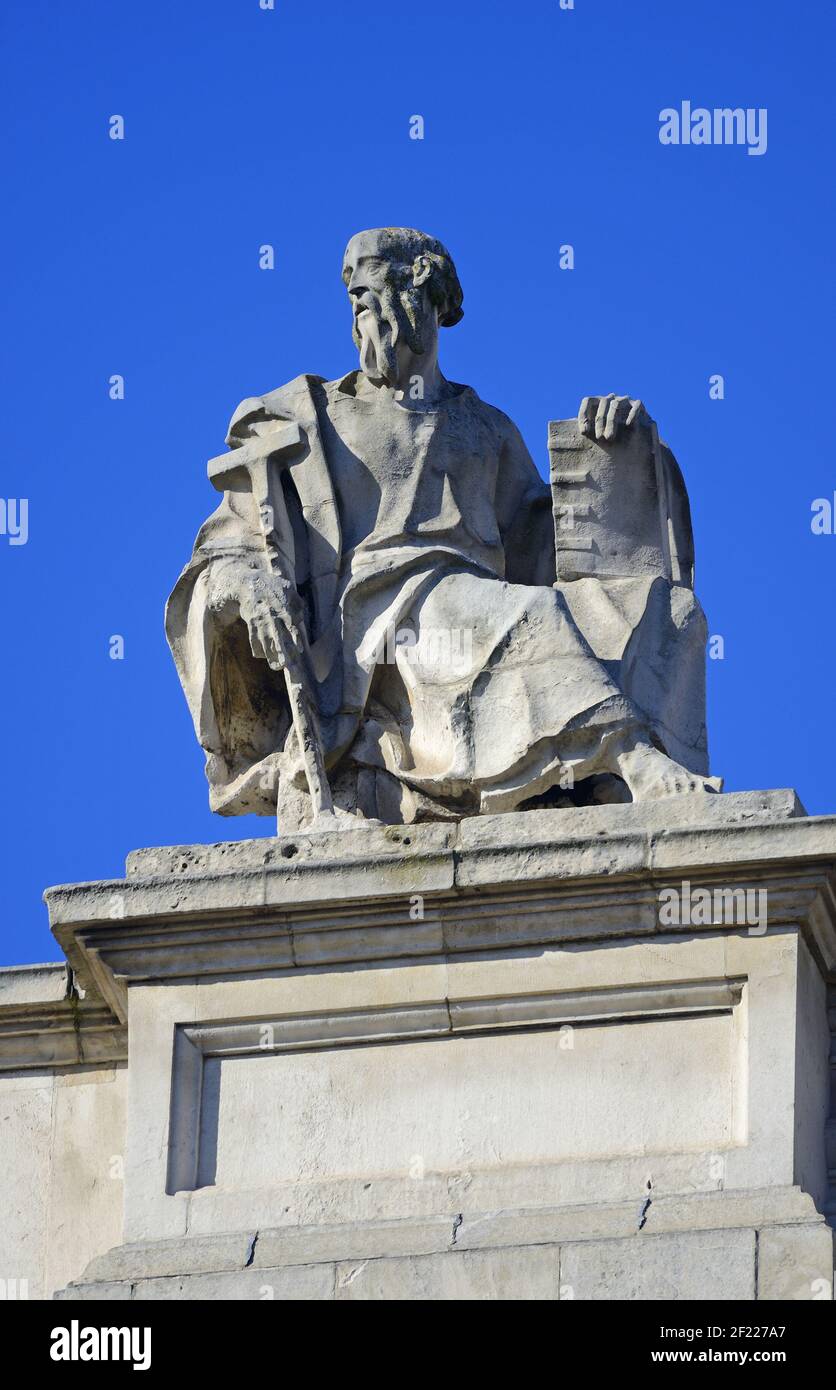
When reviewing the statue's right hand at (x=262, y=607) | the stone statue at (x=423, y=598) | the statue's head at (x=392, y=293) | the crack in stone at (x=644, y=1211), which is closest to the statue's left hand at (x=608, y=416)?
the stone statue at (x=423, y=598)

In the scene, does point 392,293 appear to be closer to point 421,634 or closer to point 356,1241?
point 421,634

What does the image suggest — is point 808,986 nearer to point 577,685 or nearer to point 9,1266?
point 577,685

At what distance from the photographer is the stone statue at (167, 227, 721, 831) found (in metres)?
11.8

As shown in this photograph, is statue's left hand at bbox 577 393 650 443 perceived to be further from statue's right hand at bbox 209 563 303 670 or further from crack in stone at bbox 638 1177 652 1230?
crack in stone at bbox 638 1177 652 1230

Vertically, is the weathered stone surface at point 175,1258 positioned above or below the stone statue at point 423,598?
below

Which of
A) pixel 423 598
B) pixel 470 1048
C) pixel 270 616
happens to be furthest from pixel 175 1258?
pixel 423 598

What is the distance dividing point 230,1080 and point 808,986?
203cm

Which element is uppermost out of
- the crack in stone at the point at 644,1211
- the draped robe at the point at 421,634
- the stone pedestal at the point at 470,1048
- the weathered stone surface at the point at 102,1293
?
the draped robe at the point at 421,634

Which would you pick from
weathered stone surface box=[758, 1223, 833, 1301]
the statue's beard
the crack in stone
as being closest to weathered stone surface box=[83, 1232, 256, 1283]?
the crack in stone

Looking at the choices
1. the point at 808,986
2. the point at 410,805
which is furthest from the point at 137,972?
the point at 808,986

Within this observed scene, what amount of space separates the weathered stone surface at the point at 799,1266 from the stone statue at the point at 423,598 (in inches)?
76.0

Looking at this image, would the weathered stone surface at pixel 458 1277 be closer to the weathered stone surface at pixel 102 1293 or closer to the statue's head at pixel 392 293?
the weathered stone surface at pixel 102 1293

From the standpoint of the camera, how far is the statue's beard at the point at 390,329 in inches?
500
